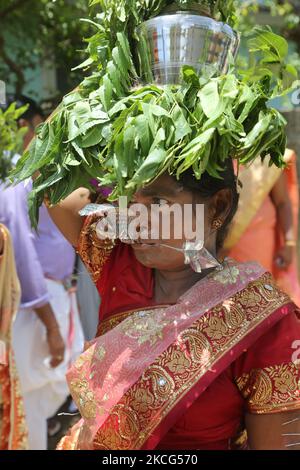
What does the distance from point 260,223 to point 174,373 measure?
8.98ft

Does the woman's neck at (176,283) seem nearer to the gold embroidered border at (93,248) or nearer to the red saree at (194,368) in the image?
the red saree at (194,368)

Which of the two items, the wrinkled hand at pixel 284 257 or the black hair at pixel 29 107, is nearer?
the black hair at pixel 29 107

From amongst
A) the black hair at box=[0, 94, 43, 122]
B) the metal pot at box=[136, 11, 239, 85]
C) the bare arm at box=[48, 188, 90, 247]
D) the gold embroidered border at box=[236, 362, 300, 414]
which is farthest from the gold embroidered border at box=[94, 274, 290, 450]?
the black hair at box=[0, 94, 43, 122]

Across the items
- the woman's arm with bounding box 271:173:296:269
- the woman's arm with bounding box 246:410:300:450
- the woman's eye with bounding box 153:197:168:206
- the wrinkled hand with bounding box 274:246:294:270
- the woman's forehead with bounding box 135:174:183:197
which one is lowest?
the wrinkled hand with bounding box 274:246:294:270

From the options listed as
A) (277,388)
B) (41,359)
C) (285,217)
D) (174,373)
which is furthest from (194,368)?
(285,217)

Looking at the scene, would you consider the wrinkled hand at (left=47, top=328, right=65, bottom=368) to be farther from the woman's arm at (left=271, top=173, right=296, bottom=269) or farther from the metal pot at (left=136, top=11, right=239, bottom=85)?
the metal pot at (left=136, top=11, right=239, bottom=85)

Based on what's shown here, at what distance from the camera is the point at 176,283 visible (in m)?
2.02

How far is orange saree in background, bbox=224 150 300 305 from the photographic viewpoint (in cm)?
427

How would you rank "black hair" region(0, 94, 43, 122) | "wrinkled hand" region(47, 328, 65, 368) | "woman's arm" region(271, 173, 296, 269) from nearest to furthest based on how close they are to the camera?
"wrinkled hand" region(47, 328, 65, 368) < "black hair" region(0, 94, 43, 122) < "woman's arm" region(271, 173, 296, 269)

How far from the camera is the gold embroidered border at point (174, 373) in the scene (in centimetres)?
182

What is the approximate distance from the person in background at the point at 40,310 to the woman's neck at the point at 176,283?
1.82m

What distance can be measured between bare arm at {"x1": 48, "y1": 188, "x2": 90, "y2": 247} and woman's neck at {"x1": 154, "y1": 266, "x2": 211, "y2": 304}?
28cm

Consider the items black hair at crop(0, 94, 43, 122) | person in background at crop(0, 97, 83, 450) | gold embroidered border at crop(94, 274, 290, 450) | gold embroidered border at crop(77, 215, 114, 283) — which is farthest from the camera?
black hair at crop(0, 94, 43, 122)

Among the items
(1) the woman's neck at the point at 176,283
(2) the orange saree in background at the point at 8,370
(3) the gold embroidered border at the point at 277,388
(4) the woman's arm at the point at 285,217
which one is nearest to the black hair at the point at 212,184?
(1) the woman's neck at the point at 176,283
